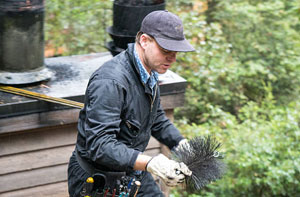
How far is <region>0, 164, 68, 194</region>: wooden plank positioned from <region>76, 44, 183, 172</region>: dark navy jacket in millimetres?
1209

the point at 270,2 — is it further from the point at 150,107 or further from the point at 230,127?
the point at 150,107

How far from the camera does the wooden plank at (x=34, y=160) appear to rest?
3.73 metres

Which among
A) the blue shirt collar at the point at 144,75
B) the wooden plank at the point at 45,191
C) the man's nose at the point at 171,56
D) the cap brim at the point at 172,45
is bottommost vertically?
the wooden plank at the point at 45,191

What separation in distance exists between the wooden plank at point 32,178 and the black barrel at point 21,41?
2.73 feet

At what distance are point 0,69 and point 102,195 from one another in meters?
1.59

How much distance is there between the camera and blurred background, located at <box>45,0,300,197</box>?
5352 mm

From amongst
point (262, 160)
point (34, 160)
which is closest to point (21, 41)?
point (34, 160)

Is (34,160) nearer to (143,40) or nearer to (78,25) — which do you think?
(143,40)

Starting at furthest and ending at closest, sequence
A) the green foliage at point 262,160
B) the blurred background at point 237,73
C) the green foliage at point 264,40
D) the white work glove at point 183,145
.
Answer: the green foliage at point 264,40, the blurred background at point 237,73, the green foliage at point 262,160, the white work glove at point 183,145

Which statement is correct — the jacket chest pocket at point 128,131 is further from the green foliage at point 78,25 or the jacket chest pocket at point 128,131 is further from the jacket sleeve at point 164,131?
the green foliage at point 78,25

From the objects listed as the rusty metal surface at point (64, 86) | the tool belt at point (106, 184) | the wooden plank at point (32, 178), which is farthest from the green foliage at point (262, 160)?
the tool belt at point (106, 184)

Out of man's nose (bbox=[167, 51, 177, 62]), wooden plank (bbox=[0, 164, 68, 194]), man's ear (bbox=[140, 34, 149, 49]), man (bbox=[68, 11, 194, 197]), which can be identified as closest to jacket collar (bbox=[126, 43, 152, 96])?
man (bbox=[68, 11, 194, 197])

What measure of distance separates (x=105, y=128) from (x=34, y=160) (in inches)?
62.6

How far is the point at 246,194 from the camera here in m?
5.46
